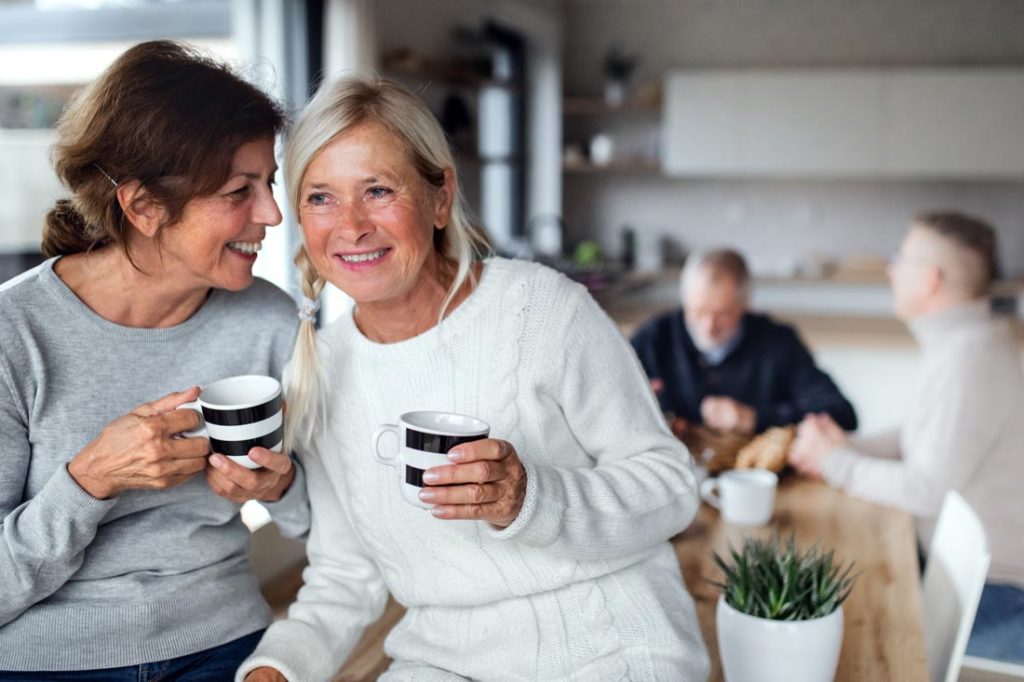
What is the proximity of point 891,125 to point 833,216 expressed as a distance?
0.71 metres

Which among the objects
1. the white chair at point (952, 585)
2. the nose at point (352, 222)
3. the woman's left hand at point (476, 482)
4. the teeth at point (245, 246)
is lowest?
the white chair at point (952, 585)

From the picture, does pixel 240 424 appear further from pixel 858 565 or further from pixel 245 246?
pixel 858 565

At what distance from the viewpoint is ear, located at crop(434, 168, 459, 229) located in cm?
140

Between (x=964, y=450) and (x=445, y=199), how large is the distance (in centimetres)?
145

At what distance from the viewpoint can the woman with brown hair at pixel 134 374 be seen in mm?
1271

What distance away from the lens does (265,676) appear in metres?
1.30

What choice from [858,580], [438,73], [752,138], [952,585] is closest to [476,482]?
[858,580]

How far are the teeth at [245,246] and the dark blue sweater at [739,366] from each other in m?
1.70

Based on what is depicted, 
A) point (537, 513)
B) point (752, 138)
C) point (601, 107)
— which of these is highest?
point (601, 107)

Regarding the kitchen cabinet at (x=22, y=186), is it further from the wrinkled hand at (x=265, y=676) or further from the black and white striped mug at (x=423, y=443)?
the black and white striped mug at (x=423, y=443)

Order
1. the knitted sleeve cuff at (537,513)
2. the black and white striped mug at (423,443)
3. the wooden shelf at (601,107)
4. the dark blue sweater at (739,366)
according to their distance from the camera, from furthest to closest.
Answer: the wooden shelf at (601,107), the dark blue sweater at (739,366), the knitted sleeve cuff at (537,513), the black and white striped mug at (423,443)

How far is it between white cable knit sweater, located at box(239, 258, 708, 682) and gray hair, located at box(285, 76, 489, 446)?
1.3 inches

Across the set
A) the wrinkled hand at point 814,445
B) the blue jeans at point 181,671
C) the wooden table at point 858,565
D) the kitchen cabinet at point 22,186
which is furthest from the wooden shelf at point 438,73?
the blue jeans at point 181,671

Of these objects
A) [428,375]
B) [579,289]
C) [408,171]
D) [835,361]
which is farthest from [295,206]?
[835,361]
